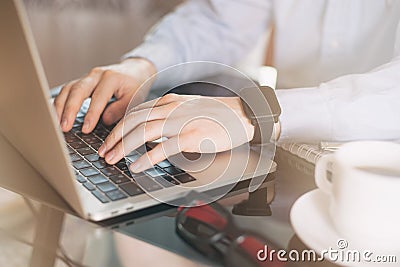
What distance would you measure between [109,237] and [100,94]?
334 millimetres

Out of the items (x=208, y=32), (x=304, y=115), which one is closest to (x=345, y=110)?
(x=304, y=115)

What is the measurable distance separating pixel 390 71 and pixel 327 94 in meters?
0.11

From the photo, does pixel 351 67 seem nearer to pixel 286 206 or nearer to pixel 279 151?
pixel 279 151

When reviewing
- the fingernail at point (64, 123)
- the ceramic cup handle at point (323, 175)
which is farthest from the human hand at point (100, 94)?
the ceramic cup handle at point (323, 175)

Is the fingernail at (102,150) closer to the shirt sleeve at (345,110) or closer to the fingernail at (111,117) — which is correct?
the fingernail at (111,117)

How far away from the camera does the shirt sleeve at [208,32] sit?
1.08m

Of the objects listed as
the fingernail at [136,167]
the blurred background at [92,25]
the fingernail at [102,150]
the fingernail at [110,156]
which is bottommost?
the blurred background at [92,25]

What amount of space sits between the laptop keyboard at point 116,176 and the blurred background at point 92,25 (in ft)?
3.28

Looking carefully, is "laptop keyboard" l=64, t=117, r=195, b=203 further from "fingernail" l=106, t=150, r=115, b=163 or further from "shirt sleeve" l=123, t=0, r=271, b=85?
"shirt sleeve" l=123, t=0, r=271, b=85

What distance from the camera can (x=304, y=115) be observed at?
29.5 inches

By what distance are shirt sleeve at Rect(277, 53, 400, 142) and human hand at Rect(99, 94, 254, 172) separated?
70 millimetres

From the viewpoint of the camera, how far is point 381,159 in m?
0.51

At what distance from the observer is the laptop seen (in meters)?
0.44

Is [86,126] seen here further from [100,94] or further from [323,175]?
[323,175]
